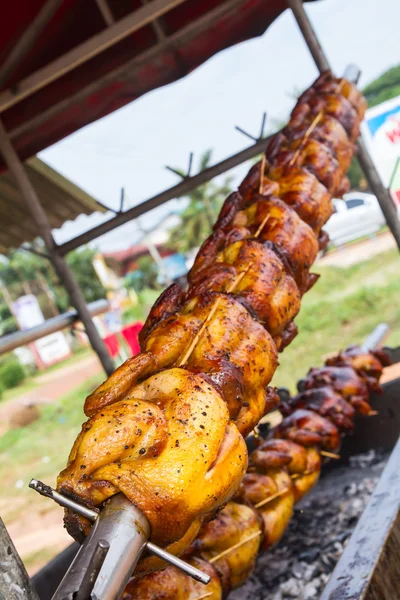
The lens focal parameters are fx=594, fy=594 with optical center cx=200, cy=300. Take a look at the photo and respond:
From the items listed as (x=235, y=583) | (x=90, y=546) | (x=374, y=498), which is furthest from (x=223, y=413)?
(x=235, y=583)

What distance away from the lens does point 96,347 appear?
12.4ft

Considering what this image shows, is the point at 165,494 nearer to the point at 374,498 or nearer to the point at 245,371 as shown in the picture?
the point at 245,371

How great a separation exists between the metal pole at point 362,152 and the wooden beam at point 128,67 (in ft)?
1.15

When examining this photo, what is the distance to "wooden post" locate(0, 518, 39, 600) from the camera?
2.84 ft

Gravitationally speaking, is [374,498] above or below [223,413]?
below

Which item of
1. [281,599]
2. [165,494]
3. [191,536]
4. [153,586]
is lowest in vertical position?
[281,599]

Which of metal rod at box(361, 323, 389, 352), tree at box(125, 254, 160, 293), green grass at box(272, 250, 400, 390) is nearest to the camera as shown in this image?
metal rod at box(361, 323, 389, 352)

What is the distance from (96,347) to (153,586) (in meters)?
2.18

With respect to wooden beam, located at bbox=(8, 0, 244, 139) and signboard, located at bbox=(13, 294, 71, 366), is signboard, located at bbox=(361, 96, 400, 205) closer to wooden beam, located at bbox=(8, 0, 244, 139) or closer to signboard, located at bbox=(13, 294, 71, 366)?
wooden beam, located at bbox=(8, 0, 244, 139)

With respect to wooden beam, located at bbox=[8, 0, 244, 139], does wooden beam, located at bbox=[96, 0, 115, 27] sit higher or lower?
higher

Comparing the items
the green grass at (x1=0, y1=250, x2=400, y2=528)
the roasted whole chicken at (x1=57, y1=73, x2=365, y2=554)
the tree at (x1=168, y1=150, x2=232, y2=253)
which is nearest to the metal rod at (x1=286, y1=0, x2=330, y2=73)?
the roasted whole chicken at (x1=57, y1=73, x2=365, y2=554)

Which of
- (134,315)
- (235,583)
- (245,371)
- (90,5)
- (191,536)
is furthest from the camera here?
(134,315)

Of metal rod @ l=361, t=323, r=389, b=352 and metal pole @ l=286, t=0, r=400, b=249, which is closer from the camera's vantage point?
metal pole @ l=286, t=0, r=400, b=249

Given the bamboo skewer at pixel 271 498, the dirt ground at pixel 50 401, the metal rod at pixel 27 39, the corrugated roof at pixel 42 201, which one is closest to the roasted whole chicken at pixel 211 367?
the bamboo skewer at pixel 271 498
